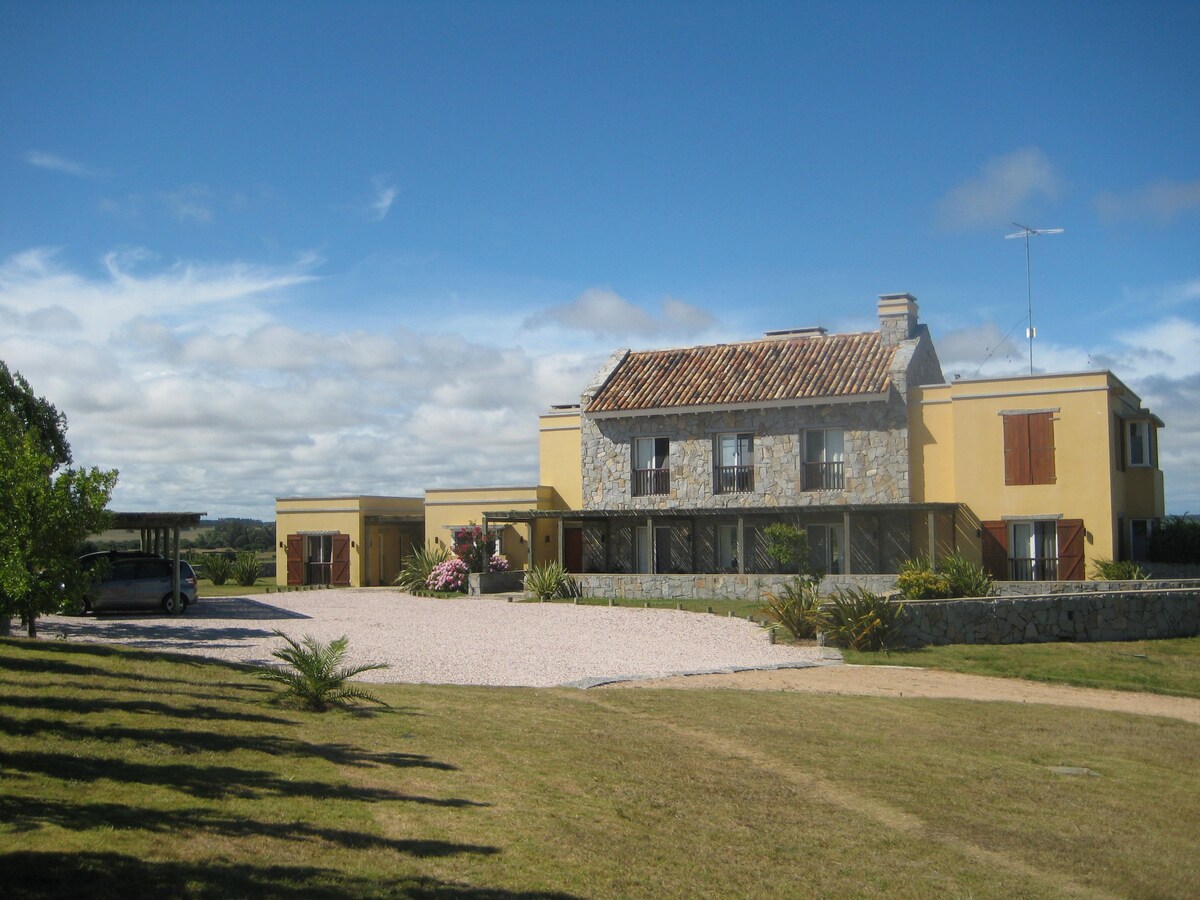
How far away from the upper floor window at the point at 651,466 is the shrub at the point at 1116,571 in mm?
13467

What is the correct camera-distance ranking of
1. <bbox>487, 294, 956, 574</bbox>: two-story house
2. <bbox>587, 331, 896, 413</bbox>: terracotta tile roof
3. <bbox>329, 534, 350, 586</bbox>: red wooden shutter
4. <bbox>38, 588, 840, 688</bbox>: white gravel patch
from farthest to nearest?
1. <bbox>329, 534, 350, 586</bbox>: red wooden shutter
2. <bbox>587, 331, 896, 413</bbox>: terracotta tile roof
3. <bbox>487, 294, 956, 574</bbox>: two-story house
4. <bbox>38, 588, 840, 688</bbox>: white gravel patch

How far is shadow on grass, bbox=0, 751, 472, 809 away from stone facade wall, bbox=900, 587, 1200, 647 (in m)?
15.7

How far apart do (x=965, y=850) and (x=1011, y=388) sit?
2520cm

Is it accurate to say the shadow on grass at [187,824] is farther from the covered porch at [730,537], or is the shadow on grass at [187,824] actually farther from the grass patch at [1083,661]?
the covered porch at [730,537]

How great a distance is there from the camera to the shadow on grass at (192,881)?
5.82 m

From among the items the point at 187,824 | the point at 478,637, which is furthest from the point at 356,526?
the point at 187,824

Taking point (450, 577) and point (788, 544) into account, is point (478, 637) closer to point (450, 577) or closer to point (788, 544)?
point (788, 544)

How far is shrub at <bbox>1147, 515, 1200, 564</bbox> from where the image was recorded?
105 feet

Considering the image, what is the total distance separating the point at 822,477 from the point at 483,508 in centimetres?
1253

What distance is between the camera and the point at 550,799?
8977 millimetres

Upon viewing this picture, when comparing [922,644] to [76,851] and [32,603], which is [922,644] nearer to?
[32,603]

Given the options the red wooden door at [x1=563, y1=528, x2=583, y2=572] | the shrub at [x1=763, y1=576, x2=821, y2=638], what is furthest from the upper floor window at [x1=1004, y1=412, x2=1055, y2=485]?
the red wooden door at [x1=563, y1=528, x2=583, y2=572]

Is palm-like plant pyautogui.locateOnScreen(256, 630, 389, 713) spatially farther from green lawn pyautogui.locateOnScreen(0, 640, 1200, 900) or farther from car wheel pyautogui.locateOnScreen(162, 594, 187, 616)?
car wheel pyautogui.locateOnScreen(162, 594, 187, 616)

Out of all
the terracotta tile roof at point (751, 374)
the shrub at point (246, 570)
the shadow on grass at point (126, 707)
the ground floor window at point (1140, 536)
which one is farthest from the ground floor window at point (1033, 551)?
the shrub at point (246, 570)
